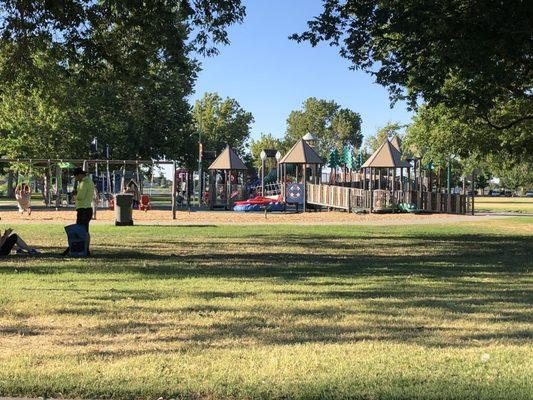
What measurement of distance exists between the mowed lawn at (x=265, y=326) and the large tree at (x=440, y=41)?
4105mm

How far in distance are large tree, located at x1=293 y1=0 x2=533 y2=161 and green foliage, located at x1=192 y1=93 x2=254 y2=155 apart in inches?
2518

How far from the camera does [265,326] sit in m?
6.54

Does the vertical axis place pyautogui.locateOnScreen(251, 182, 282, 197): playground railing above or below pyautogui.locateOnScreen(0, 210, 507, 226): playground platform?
above

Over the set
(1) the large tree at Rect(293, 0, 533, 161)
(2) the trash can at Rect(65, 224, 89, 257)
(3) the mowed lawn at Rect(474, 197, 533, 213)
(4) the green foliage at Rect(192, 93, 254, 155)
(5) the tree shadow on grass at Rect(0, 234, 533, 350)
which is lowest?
(3) the mowed lawn at Rect(474, 197, 533, 213)

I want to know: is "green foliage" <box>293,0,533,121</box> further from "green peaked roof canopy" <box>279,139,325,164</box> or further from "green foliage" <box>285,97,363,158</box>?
"green foliage" <box>285,97,363,158</box>

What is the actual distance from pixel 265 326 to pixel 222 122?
75295 mm

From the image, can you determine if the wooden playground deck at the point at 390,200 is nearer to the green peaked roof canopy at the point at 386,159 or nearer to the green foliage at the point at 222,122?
the green peaked roof canopy at the point at 386,159

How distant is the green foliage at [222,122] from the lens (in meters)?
79.6

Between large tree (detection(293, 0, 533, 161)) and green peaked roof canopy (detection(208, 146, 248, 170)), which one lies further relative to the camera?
green peaked roof canopy (detection(208, 146, 248, 170))

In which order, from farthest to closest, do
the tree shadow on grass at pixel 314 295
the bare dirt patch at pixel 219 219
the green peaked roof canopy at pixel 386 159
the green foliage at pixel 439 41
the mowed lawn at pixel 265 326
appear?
the green peaked roof canopy at pixel 386 159 → the bare dirt patch at pixel 219 219 → the green foliage at pixel 439 41 → the tree shadow on grass at pixel 314 295 → the mowed lawn at pixel 265 326

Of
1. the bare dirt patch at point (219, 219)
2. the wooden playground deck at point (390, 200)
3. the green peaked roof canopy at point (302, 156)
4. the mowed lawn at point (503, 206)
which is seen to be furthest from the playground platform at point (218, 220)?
the mowed lawn at point (503, 206)

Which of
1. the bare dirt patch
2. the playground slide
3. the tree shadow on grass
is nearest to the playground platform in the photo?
the bare dirt patch

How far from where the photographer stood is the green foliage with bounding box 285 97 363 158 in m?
101

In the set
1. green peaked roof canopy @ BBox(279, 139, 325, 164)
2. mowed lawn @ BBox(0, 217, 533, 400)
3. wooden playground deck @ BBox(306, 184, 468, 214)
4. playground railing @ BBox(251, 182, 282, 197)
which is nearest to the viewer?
mowed lawn @ BBox(0, 217, 533, 400)
